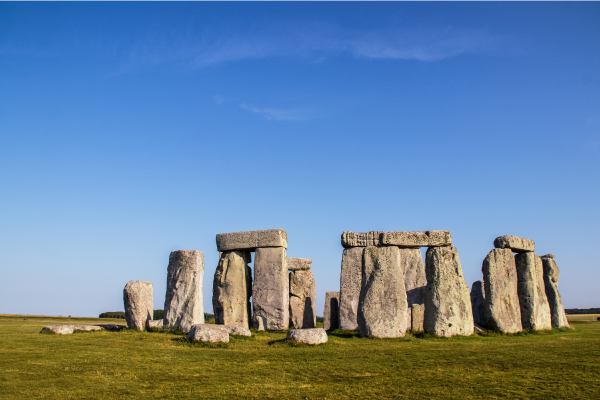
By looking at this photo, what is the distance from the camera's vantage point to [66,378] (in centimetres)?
802

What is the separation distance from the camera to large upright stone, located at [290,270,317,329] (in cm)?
1906

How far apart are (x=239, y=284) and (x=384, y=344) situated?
22.6 ft

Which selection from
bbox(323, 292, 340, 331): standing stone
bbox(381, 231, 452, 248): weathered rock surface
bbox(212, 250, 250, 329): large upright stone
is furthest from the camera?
bbox(323, 292, 340, 331): standing stone

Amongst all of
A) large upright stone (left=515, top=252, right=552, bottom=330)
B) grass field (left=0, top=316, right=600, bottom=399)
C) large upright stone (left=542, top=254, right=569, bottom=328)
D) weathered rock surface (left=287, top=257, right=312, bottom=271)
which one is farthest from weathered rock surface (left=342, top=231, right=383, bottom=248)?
large upright stone (left=542, top=254, right=569, bottom=328)

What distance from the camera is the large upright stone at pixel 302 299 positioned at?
62.5 feet

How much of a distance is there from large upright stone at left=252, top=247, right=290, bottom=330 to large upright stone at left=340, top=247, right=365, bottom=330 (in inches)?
75.9

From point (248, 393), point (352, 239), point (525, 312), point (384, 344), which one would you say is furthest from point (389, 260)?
point (248, 393)

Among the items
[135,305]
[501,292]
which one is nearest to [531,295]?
[501,292]

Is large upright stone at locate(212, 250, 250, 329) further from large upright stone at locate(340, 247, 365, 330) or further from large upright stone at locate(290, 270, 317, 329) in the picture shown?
large upright stone at locate(340, 247, 365, 330)

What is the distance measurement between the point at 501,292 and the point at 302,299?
24.1 feet

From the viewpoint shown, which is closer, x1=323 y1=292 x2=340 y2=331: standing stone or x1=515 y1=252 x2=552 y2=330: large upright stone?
x1=515 y1=252 x2=552 y2=330: large upright stone

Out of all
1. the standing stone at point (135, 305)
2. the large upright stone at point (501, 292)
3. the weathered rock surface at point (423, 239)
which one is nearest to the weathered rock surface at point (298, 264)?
the standing stone at point (135, 305)

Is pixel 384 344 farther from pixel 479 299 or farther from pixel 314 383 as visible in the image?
pixel 479 299

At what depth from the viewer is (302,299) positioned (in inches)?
770
